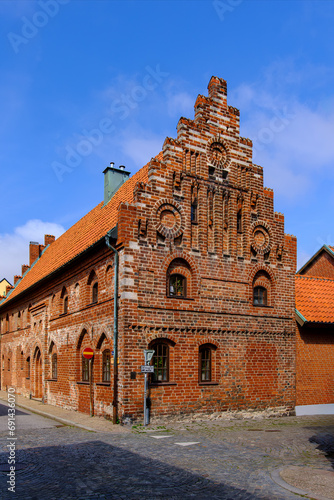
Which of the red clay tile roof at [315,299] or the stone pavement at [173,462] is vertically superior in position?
the red clay tile roof at [315,299]

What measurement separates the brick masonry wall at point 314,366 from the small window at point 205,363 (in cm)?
405

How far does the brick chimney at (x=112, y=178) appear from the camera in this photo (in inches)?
960


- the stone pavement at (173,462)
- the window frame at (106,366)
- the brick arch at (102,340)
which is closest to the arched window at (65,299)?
the brick arch at (102,340)

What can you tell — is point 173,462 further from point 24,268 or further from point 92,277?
point 24,268

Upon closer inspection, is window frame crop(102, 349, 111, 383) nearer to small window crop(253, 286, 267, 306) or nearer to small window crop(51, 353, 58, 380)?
small window crop(253, 286, 267, 306)

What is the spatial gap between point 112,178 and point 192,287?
1040 centimetres

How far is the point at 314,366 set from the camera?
1892 cm

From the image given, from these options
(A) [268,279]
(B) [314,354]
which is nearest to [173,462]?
(A) [268,279]

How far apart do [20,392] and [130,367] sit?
1738 centimetres

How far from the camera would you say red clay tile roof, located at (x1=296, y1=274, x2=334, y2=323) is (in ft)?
62.4

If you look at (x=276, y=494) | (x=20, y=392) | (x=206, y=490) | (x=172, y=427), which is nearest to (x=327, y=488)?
(x=276, y=494)

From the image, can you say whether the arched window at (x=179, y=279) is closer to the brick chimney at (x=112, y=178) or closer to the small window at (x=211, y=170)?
the small window at (x=211, y=170)

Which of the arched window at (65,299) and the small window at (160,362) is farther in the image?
the arched window at (65,299)

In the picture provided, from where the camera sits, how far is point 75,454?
1005cm
